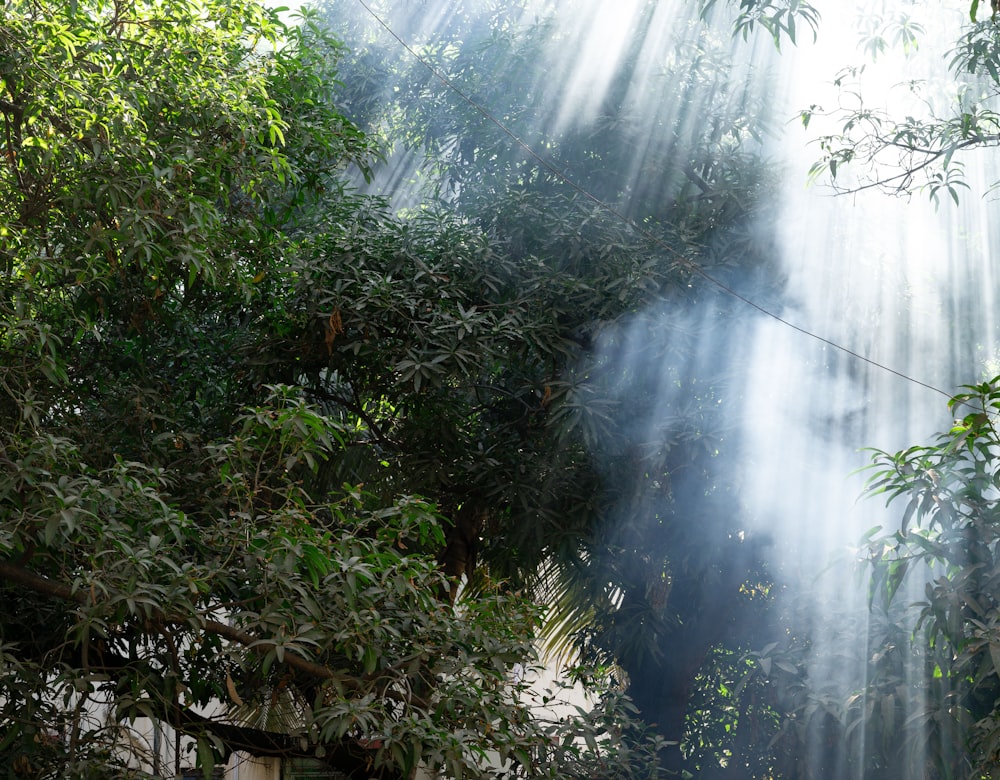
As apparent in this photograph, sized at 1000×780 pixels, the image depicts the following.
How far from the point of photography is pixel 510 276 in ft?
15.8

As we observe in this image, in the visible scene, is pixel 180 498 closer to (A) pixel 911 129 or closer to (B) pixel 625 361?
(B) pixel 625 361

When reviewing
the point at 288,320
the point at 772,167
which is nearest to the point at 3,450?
the point at 288,320

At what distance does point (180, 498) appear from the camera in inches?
123

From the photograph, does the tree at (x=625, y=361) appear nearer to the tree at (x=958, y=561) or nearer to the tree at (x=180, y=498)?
the tree at (x=180, y=498)

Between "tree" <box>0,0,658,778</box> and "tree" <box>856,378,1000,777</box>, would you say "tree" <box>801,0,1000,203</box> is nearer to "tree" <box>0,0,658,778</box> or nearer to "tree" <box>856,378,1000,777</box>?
"tree" <box>856,378,1000,777</box>

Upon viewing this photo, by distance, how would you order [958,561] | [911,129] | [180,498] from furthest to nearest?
[911,129] < [180,498] < [958,561]

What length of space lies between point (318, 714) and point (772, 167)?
4015 millimetres

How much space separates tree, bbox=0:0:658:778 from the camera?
97.7 inches

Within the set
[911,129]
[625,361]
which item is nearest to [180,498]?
[625,361]

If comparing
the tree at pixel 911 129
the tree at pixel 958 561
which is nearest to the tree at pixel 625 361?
the tree at pixel 911 129

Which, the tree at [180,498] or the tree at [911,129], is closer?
the tree at [180,498]

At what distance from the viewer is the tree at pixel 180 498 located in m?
2.48

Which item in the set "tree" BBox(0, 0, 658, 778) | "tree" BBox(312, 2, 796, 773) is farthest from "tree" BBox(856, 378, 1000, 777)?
"tree" BBox(312, 2, 796, 773)

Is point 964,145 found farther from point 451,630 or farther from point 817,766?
point 817,766
